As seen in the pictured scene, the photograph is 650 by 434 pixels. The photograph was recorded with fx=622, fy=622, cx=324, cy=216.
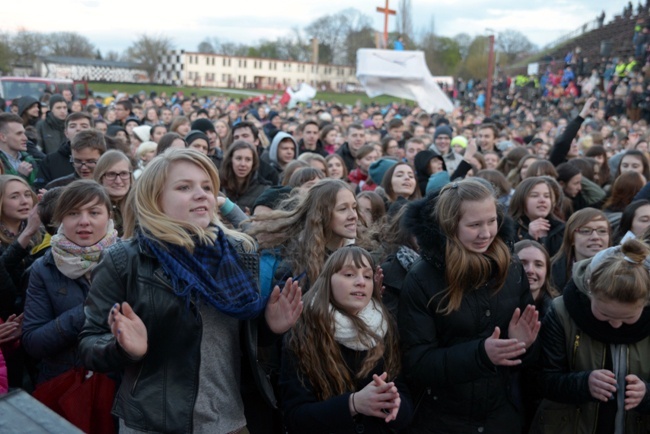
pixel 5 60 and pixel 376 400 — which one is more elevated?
pixel 5 60

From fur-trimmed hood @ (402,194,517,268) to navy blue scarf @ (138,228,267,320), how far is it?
0.95m

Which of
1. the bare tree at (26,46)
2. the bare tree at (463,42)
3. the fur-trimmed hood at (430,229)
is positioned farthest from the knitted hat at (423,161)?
the bare tree at (463,42)

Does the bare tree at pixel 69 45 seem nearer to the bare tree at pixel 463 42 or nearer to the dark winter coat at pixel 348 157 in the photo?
the bare tree at pixel 463 42

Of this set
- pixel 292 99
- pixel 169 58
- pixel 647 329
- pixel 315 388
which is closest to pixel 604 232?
pixel 647 329

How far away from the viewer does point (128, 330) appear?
2.15 metres

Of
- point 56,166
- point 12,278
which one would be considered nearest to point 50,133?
point 56,166

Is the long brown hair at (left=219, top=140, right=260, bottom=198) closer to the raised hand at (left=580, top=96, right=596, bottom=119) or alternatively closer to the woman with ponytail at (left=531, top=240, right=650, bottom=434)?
the woman with ponytail at (left=531, top=240, right=650, bottom=434)

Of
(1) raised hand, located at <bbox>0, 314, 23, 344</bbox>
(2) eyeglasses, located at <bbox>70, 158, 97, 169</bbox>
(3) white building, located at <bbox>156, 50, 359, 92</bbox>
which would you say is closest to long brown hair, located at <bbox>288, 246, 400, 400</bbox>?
(1) raised hand, located at <bbox>0, 314, 23, 344</bbox>

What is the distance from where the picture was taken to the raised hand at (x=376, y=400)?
8.52 ft

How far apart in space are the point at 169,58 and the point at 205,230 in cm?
8763

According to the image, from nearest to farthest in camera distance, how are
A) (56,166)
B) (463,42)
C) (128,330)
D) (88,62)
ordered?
(128,330) < (56,166) < (88,62) < (463,42)

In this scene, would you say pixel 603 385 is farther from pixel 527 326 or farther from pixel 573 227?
pixel 573 227

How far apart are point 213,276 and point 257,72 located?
101 metres

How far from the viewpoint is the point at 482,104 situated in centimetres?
3384
